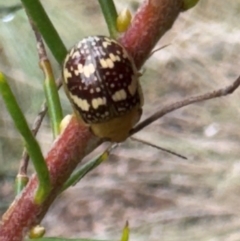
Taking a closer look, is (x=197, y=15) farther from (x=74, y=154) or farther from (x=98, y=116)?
(x=74, y=154)

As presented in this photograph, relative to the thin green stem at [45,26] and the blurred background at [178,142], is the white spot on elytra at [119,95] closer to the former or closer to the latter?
the thin green stem at [45,26]

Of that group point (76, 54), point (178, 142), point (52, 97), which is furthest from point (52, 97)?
point (178, 142)

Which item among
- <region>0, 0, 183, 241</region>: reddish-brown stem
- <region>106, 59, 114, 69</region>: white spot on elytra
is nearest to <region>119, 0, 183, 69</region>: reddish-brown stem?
<region>0, 0, 183, 241</region>: reddish-brown stem

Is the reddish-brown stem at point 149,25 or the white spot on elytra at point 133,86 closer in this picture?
the reddish-brown stem at point 149,25

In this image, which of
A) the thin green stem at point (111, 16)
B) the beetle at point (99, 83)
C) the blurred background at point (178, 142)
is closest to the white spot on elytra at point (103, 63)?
the beetle at point (99, 83)

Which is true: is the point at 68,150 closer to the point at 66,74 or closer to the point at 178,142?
the point at 66,74

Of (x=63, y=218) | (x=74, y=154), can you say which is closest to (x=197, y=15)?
(x=63, y=218)
